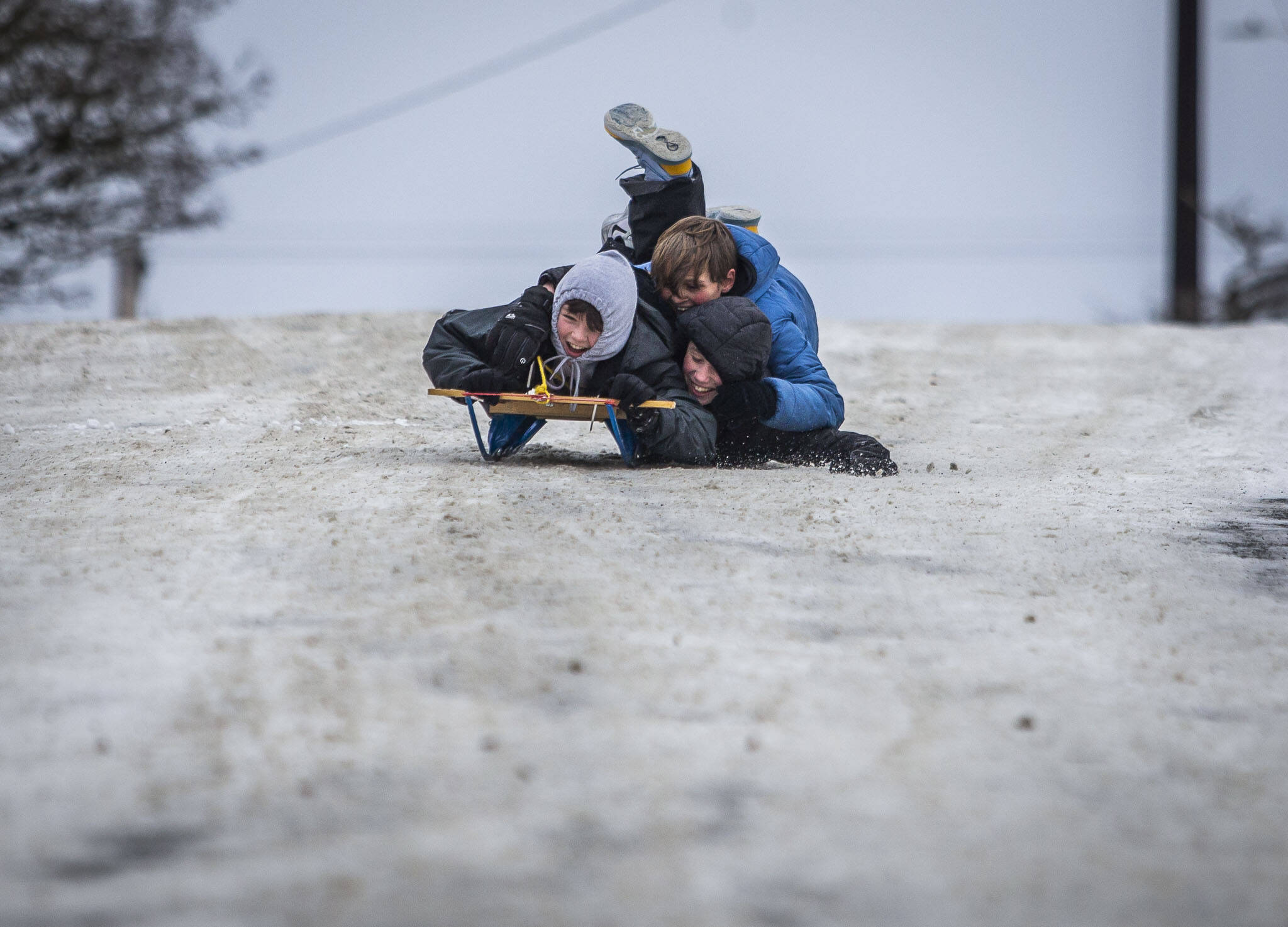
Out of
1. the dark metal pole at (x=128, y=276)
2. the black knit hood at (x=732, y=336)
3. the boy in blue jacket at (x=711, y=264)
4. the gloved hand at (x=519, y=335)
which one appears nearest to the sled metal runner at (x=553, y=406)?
the gloved hand at (x=519, y=335)

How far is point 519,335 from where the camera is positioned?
346 cm

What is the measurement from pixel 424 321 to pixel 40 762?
6.19m

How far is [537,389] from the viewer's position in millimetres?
3400

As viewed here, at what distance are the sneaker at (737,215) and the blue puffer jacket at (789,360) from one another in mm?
393

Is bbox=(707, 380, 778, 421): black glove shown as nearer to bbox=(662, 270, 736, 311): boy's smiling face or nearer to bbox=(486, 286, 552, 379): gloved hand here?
bbox=(662, 270, 736, 311): boy's smiling face

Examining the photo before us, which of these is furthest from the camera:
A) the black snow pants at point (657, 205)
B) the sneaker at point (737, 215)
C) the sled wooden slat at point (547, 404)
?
the sneaker at point (737, 215)

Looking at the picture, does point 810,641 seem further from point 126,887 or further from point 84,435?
point 84,435

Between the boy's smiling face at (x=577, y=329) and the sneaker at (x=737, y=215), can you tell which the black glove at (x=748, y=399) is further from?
the sneaker at (x=737, y=215)

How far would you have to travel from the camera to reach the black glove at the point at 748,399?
3.58 meters

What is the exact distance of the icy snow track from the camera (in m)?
1.39

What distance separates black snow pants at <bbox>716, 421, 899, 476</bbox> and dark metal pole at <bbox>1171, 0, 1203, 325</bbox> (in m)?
9.62

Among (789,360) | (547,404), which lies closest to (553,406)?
(547,404)

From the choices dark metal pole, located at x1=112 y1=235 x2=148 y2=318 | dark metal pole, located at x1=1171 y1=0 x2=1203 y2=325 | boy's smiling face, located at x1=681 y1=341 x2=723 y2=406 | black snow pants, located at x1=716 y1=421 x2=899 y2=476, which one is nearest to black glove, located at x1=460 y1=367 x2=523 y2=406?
boy's smiling face, located at x1=681 y1=341 x2=723 y2=406

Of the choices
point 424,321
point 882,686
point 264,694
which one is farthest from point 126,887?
point 424,321
